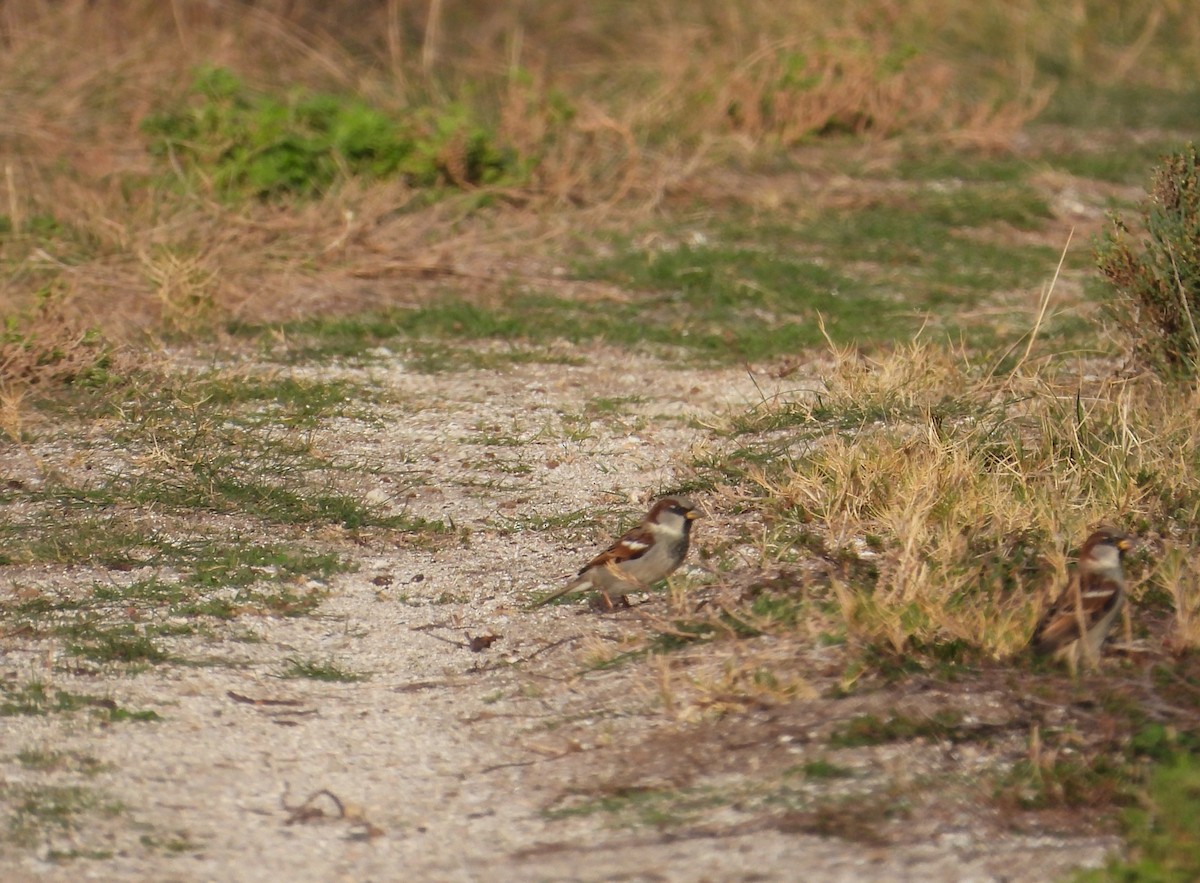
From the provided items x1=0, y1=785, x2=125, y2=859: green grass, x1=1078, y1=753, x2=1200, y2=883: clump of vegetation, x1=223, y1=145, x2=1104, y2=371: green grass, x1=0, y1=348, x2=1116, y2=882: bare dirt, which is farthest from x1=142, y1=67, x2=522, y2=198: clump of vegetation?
x1=1078, y1=753, x2=1200, y2=883: clump of vegetation

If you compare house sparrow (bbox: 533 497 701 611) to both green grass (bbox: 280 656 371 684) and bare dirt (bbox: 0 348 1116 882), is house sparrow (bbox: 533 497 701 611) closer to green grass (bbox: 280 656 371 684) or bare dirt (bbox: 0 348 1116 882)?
bare dirt (bbox: 0 348 1116 882)

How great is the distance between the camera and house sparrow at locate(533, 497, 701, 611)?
16.9 feet

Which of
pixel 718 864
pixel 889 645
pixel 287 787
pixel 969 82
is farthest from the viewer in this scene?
pixel 969 82

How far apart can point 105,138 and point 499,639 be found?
6589 mm

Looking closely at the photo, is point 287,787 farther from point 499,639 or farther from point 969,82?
point 969,82

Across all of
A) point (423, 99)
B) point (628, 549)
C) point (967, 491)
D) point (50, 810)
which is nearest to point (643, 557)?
point (628, 549)

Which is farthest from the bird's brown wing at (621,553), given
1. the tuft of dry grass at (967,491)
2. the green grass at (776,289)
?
the green grass at (776,289)

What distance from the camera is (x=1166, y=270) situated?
6.59 meters

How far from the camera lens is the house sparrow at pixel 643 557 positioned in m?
5.16

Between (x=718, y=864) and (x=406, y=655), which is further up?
(x=718, y=864)

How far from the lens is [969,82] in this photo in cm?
1395

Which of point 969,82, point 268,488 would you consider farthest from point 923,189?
point 268,488

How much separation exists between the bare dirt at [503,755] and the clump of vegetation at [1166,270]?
2039mm

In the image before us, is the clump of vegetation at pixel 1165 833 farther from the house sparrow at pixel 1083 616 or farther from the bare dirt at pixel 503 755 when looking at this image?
the house sparrow at pixel 1083 616
